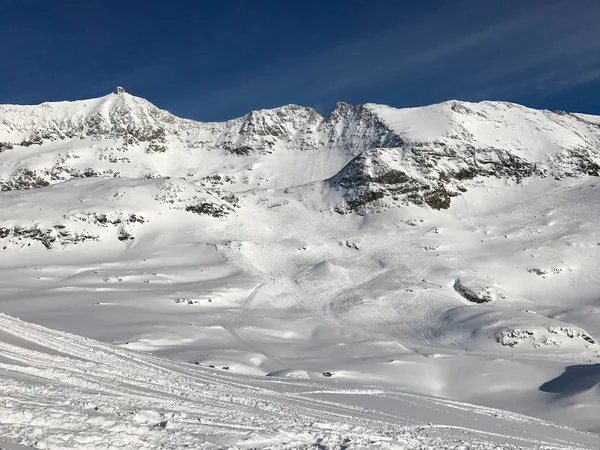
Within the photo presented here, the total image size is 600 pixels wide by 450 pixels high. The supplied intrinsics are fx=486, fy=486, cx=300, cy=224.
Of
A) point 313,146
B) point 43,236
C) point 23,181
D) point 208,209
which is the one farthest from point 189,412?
point 313,146

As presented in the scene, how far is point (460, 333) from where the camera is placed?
177 feet

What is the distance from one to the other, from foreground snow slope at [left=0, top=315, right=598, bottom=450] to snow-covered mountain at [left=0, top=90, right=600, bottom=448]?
724cm

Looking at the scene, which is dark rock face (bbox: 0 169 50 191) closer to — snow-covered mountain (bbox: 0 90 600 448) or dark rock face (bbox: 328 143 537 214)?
snow-covered mountain (bbox: 0 90 600 448)

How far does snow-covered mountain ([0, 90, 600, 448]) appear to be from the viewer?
41094mm

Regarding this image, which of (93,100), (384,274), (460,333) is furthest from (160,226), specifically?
(93,100)

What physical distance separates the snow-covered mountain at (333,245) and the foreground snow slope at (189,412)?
23.7ft

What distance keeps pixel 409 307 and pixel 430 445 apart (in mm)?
52320

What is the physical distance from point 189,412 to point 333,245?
7757 cm

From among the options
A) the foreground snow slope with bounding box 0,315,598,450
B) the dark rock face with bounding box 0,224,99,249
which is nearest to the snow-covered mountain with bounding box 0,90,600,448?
the dark rock face with bounding box 0,224,99,249

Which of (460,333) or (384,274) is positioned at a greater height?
(384,274)

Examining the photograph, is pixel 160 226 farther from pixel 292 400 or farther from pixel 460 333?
pixel 292 400

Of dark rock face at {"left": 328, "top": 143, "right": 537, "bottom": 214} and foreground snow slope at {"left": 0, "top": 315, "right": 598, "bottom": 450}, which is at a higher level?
dark rock face at {"left": 328, "top": 143, "right": 537, "bottom": 214}

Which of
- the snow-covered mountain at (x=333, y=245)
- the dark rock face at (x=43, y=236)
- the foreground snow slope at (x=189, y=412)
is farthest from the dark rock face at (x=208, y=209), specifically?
the foreground snow slope at (x=189, y=412)

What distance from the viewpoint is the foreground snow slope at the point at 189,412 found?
8.53 metres
